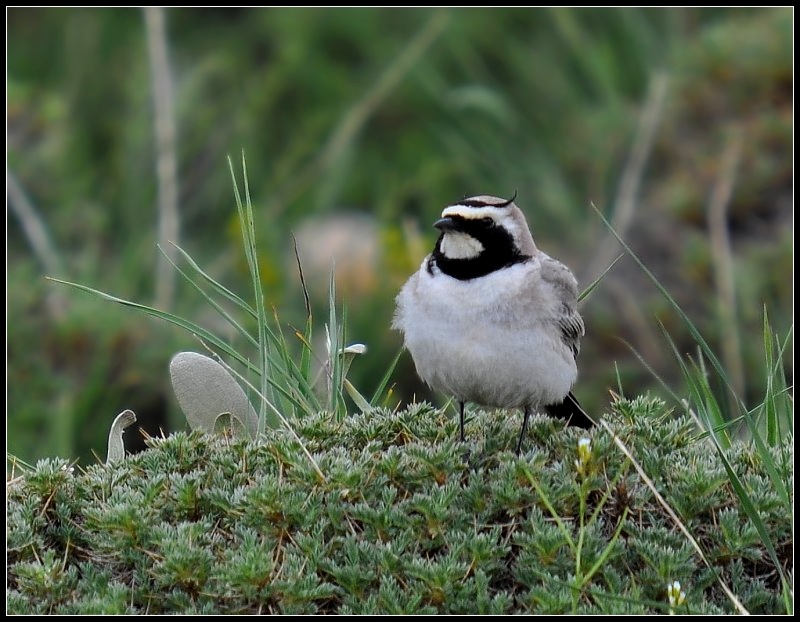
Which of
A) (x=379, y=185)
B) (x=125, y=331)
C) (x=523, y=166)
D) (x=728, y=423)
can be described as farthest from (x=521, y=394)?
(x=379, y=185)

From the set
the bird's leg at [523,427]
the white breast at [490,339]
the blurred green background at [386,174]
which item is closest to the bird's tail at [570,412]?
the white breast at [490,339]

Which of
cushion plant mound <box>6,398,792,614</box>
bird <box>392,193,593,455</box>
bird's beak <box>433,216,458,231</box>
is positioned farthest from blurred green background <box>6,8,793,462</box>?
cushion plant mound <box>6,398,792,614</box>

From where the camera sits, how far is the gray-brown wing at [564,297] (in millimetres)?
4891

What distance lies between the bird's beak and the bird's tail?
827 millimetres

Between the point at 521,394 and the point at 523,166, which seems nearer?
the point at 521,394

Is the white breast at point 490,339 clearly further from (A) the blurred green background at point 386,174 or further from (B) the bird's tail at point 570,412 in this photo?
(A) the blurred green background at point 386,174

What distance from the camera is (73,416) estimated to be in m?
7.78

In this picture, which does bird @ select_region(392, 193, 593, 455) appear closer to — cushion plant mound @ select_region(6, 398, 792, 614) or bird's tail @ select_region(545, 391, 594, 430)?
bird's tail @ select_region(545, 391, 594, 430)

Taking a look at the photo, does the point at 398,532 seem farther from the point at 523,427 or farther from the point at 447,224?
the point at 447,224

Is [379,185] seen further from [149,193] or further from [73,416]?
[73,416]

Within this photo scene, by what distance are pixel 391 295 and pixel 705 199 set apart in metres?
2.52

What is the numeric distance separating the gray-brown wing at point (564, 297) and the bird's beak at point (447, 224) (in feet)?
1.50

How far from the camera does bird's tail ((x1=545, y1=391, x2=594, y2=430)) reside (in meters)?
4.86

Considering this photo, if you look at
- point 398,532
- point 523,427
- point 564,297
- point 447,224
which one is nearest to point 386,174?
point 564,297
